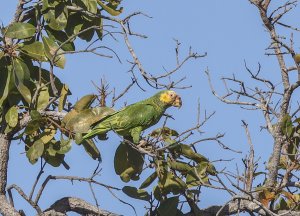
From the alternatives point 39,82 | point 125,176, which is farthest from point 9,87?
point 125,176

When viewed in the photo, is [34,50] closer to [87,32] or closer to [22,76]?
[22,76]

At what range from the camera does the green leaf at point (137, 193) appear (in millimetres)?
5480

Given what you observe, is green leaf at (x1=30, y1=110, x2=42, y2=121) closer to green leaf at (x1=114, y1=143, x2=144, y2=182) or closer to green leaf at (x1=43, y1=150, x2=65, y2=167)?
green leaf at (x1=43, y1=150, x2=65, y2=167)

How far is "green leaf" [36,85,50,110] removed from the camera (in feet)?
18.0

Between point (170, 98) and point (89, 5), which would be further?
point (170, 98)

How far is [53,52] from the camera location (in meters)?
5.54

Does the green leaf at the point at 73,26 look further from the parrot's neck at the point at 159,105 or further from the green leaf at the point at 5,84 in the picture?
the parrot's neck at the point at 159,105

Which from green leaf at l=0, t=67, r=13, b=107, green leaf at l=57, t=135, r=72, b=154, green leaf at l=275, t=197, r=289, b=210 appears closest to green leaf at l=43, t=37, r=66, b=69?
green leaf at l=0, t=67, r=13, b=107

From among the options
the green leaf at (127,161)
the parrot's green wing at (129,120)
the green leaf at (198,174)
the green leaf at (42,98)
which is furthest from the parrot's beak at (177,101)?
the green leaf at (42,98)

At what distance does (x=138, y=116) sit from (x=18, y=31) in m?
1.17

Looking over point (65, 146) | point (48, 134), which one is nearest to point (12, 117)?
point (48, 134)

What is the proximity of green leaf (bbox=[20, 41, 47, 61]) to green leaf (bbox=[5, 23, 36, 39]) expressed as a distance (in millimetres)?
82

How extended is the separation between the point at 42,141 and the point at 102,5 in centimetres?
110

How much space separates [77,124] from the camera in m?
5.39
